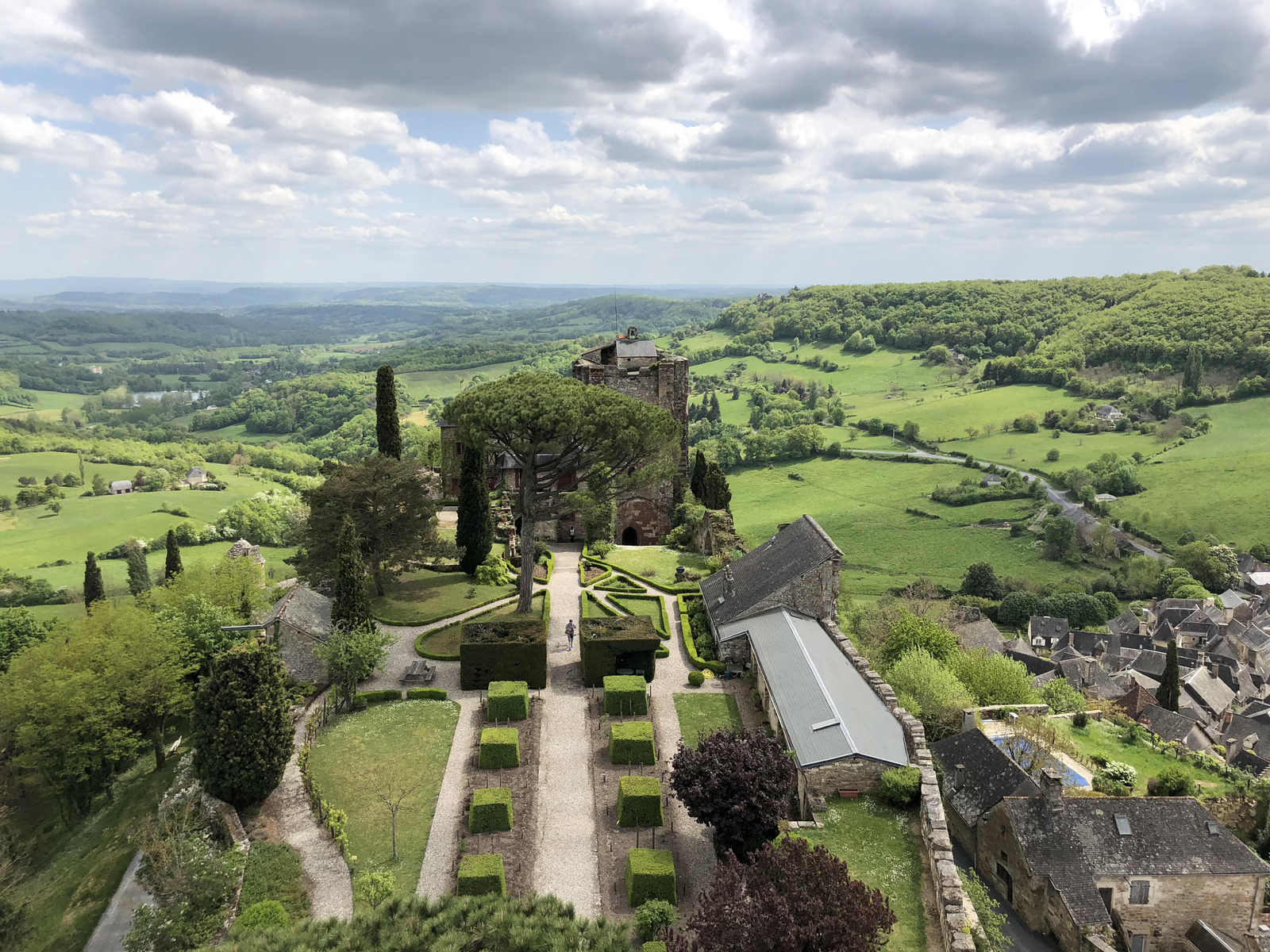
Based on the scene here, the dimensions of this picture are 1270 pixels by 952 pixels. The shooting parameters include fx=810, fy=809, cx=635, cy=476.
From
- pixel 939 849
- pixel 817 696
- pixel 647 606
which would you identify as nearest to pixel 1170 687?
pixel 647 606

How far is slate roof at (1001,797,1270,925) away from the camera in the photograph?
92.9ft

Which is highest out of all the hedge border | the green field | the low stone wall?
the low stone wall

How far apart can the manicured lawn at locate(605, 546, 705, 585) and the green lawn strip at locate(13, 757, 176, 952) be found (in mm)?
24507

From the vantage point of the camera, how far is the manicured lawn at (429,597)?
40.0 metres

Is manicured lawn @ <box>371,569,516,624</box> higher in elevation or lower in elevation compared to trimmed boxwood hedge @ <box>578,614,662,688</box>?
lower

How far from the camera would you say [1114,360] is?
182625mm

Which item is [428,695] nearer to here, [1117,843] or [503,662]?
[503,662]

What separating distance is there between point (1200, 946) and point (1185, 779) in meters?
8.57

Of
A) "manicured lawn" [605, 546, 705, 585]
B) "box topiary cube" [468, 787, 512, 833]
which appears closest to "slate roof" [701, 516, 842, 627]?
"manicured lawn" [605, 546, 705, 585]

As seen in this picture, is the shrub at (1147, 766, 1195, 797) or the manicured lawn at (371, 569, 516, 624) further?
the manicured lawn at (371, 569, 516, 624)

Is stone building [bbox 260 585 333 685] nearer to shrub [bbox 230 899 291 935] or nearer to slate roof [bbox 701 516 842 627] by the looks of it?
shrub [bbox 230 899 291 935]

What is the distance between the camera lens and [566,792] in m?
26.7

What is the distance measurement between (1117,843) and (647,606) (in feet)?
71.5

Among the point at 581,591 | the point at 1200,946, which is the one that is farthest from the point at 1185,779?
the point at 581,591
